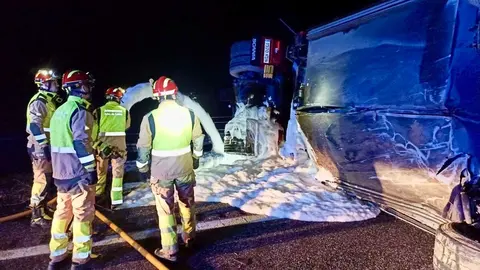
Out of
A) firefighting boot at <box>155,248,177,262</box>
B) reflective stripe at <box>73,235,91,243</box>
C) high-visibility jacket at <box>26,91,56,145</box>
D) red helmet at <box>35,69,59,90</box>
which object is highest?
red helmet at <box>35,69,59,90</box>

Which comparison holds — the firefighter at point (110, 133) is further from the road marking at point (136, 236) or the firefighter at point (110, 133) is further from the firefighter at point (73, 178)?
the firefighter at point (73, 178)

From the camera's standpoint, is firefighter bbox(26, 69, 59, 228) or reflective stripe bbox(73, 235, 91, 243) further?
firefighter bbox(26, 69, 59, 228)

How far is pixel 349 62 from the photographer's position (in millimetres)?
4148

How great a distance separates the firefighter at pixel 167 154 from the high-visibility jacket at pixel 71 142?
538 millimetres

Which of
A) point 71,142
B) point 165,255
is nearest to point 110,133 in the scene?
point 71,142

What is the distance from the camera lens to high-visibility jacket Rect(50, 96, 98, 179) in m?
2.97

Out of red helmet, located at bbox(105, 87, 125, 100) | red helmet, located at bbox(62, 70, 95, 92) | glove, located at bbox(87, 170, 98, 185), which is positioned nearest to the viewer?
glove, located at bbox(87, 170, 98, 185)

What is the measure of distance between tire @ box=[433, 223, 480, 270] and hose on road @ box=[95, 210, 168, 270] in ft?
8.25

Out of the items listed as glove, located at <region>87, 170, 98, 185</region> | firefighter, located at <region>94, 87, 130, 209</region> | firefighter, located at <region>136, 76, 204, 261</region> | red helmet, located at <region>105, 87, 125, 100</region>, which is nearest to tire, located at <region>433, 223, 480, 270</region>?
firefighter, located at <region>136, 76, 204, 261</region>

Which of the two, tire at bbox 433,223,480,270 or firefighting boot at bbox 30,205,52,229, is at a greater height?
tire at bbox 433,223,480,270

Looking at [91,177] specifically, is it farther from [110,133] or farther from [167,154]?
[110,133]

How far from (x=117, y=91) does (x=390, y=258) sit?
4775mm

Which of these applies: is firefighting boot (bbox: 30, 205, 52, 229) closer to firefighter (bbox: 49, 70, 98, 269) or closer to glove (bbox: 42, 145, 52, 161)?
glove (bbox: 42, 145, 52, 161)

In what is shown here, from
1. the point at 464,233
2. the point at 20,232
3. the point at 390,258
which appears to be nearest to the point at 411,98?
the point at 464,233
